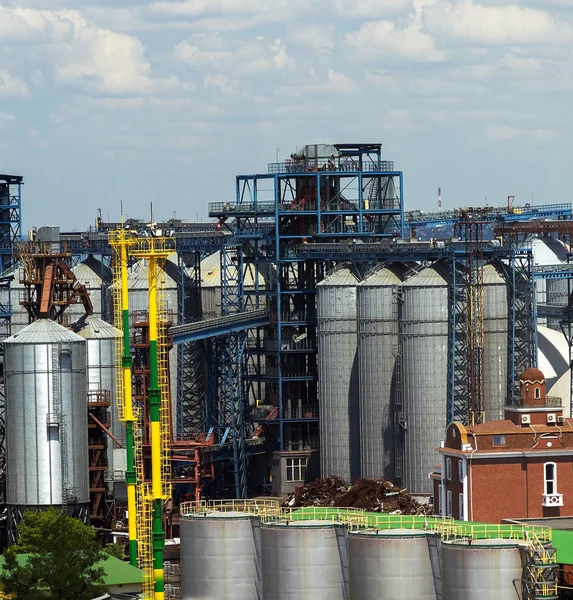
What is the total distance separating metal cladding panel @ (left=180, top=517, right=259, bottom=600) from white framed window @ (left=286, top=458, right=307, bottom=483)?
53227 millimetres

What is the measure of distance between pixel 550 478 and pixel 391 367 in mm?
29057

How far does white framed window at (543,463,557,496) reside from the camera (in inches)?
4104

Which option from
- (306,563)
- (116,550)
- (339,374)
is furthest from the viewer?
(339,374)

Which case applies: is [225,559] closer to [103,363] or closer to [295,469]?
[103,363]

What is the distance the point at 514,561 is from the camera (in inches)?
3049

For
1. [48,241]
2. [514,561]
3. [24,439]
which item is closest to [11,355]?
[24,439]

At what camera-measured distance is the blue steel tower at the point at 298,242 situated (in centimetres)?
14050

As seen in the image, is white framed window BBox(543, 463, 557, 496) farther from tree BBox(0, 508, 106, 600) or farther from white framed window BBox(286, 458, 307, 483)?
white framed window BBox(286, 458, 307, 483)

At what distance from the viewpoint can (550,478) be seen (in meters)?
104

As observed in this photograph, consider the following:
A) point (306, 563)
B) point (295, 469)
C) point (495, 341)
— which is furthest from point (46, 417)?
point (306, 563)

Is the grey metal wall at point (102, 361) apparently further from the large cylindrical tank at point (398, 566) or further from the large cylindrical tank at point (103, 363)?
the large cylindrical tank at point (398, 566)

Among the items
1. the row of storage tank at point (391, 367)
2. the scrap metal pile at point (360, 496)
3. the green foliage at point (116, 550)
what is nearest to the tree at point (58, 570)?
the green foliage at point (116, 550)

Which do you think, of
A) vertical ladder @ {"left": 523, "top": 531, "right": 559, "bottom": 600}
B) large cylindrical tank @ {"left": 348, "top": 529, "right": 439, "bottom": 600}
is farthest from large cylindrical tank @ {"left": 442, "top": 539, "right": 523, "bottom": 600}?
large cylindrical tank @ {"left": 348, "top": 529, "right": 439, "bottom": 600}

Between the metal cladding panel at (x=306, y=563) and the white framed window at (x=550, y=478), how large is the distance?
78.5ft
